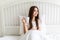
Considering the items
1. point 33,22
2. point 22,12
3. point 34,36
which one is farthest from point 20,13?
point 34,36

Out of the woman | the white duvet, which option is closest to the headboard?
the woman

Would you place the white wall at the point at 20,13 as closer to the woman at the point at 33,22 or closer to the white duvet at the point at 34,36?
the woman at the point at 33,22

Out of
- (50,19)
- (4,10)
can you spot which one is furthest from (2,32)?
(50,19)

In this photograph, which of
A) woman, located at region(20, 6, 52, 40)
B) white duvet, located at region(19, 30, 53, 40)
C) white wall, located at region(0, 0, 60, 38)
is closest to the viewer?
white duvet, located at region(19, 30, 53, 40)

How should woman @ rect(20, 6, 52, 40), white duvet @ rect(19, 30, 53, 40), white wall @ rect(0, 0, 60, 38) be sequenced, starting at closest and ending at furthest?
white duvet @ rect(19, 30, 53, 40) < woman @ rect(20, 6, 52, 40) < white wall @ rect(0, 0, 60, 38)

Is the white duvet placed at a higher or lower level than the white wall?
lower

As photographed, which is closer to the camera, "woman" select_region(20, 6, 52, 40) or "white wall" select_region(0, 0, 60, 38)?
"woman" select_region(20, 6, 52, 40)

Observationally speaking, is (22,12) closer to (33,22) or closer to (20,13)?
(20,13)

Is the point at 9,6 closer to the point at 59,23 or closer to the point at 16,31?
the point at 16,31

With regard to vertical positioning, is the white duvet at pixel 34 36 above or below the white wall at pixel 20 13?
below

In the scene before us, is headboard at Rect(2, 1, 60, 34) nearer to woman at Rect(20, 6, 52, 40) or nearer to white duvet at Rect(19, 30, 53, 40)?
woman at Rect(20, 6, 52, 40)

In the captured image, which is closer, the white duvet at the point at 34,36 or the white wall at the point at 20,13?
the white duvet at the point at 34,36

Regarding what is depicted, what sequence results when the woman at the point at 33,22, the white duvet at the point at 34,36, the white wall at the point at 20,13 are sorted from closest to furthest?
the white duvet at the point at 34,36, the woman at the point at 33,22, the white wall at the point at 20,13

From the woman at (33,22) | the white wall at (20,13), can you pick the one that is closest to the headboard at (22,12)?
the white wall at (20,13)
